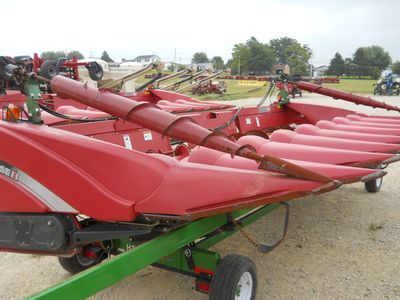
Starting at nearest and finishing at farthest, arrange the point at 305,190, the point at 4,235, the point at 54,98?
the point at 305,190 → the point at 4,235 → the point at 54,98

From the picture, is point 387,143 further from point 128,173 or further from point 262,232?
point 128,173

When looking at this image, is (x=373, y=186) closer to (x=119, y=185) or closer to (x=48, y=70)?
(x=119, y=185)

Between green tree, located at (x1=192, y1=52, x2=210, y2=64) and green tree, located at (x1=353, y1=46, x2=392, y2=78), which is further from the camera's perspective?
green tree, located at (x1=192, y1=52, x2=210, y2=64)

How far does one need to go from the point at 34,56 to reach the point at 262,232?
4693 mm

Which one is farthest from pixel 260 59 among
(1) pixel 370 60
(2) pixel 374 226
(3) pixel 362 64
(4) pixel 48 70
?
(4) pixel 48 70

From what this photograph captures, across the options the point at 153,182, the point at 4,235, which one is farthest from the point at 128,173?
the point at 4,235

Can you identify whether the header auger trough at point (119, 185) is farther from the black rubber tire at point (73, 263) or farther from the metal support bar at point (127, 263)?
the black rubber tire at point (73, 263)

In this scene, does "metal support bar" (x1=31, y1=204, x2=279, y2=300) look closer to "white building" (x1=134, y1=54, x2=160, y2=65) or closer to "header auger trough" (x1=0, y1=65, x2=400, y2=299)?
"header auger trough" (x1=0, y1=65, x2=400, y2=299)

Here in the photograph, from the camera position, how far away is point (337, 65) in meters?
61.3

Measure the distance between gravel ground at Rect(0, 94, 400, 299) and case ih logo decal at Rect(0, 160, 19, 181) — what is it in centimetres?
119

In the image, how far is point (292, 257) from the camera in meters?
3.44

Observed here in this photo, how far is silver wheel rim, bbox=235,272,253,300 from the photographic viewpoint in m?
2.43

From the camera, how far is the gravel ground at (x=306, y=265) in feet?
9.48

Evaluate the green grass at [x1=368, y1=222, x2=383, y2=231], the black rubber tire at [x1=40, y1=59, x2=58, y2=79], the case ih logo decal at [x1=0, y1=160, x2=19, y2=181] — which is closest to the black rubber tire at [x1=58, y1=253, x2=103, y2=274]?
the case ih logo decal at [x1=0, y1=160, x2=19, y2=181]
